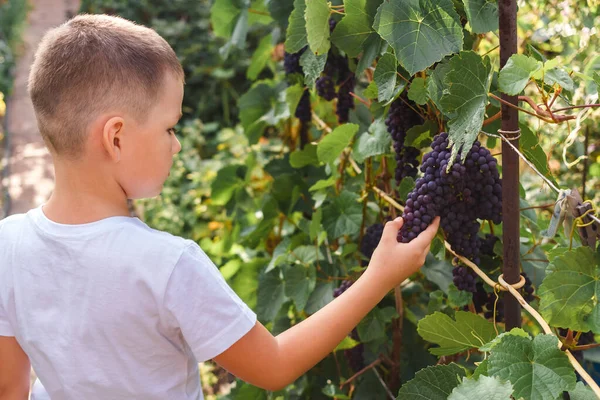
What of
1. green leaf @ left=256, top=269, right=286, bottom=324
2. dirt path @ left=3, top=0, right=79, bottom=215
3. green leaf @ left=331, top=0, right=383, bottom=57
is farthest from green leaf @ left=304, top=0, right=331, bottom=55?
dirt path @ left=3, top=0, right=79, bottom=215

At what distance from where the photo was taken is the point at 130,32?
112 cm

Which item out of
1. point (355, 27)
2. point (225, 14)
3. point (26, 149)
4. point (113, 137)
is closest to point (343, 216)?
point (355, 27)

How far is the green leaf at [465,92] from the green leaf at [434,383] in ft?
1.07

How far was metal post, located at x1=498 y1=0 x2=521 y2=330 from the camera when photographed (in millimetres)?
1050

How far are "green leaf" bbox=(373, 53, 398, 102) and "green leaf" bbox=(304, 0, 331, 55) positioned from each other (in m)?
0.17

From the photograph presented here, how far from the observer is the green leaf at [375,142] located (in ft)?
4.85

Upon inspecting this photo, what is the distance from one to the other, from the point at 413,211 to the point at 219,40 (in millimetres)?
5577

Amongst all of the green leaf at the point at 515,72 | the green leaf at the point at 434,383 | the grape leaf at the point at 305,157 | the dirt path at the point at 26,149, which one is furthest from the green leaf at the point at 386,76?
the dirt path at the point at 26,149

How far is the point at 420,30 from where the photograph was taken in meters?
1.13

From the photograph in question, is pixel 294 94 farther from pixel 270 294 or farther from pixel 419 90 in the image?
pixel 419 90

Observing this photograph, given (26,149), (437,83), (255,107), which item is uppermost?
(437,83)

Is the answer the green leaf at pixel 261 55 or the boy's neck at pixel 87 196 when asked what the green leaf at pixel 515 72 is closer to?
the boy's neck at pixel 87 196

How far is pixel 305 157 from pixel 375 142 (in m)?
0.54

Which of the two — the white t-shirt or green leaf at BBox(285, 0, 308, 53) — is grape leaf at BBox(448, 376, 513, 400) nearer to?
the white t-shirt
